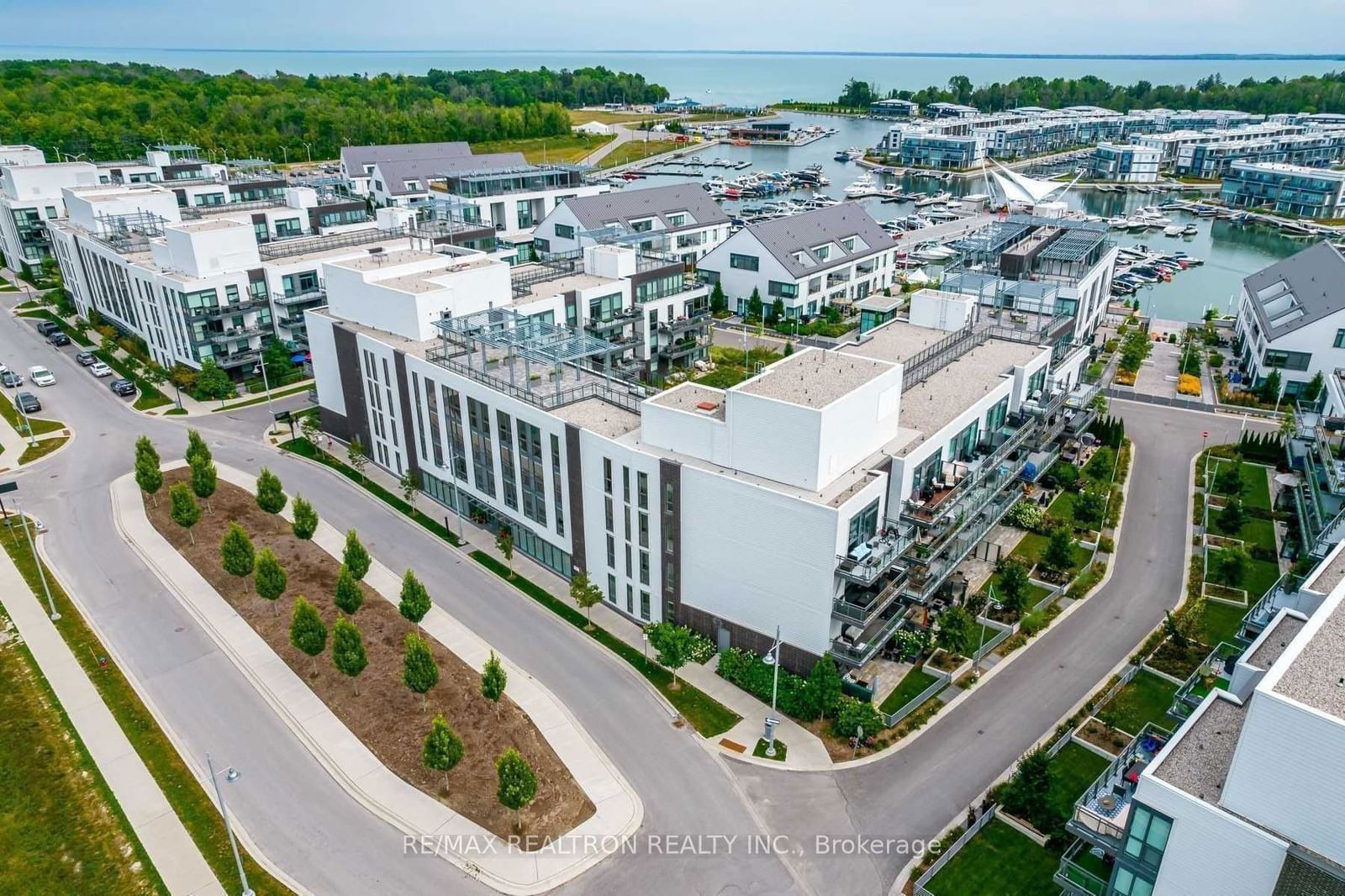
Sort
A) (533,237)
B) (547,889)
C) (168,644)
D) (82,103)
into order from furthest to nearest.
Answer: (82,103) → (533,237) → (168,644) → (547,889)

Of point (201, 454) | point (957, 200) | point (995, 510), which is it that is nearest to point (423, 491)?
point (201, 454)

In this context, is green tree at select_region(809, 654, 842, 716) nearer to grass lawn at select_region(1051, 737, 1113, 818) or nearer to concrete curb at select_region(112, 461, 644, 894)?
concrete curb at select_region(112, 461, 644, 894)

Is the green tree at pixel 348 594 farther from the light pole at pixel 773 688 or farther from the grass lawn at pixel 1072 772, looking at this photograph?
the grass lawn at pixel 1072 772

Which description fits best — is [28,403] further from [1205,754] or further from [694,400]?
[1205,754]

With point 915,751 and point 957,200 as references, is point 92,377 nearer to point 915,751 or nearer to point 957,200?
point 915,751

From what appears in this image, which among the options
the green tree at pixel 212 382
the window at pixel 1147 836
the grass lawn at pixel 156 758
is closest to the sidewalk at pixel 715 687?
the window at pixel 1147 836

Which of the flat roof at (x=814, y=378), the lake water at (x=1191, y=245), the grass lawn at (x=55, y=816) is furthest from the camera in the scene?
the lake water at (x=1191, y=245)
